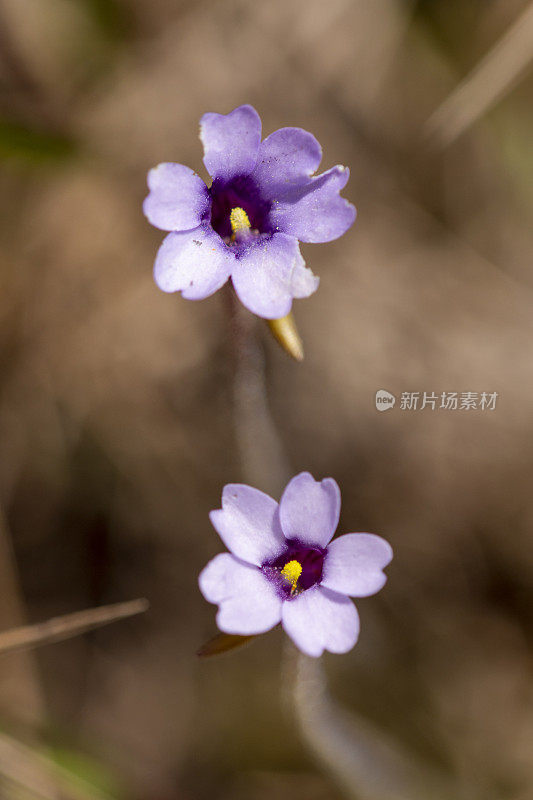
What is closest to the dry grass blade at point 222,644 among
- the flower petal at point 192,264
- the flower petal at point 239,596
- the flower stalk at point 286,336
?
the flower petal at point 239,596

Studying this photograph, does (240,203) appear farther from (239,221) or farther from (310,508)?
(310,508)

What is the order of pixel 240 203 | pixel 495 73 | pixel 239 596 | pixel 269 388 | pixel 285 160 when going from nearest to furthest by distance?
pixel 239 596, pixel 285 160, pixel 240 203, pixel 495 73, pixel 269 388

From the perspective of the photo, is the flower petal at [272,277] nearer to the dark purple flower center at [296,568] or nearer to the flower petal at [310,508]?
the flower petal at [310,508]

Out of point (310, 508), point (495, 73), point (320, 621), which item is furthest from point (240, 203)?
point (495, 73)

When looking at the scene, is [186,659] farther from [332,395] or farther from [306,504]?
[306,504]

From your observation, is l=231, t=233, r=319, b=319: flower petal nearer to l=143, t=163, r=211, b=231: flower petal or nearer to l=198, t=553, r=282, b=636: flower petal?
l=143, t=163, r=211, b=231: flower petal

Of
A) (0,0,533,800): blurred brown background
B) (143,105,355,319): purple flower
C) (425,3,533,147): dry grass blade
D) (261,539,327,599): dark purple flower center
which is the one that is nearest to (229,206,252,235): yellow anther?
(143,105,355,319): purple flower
